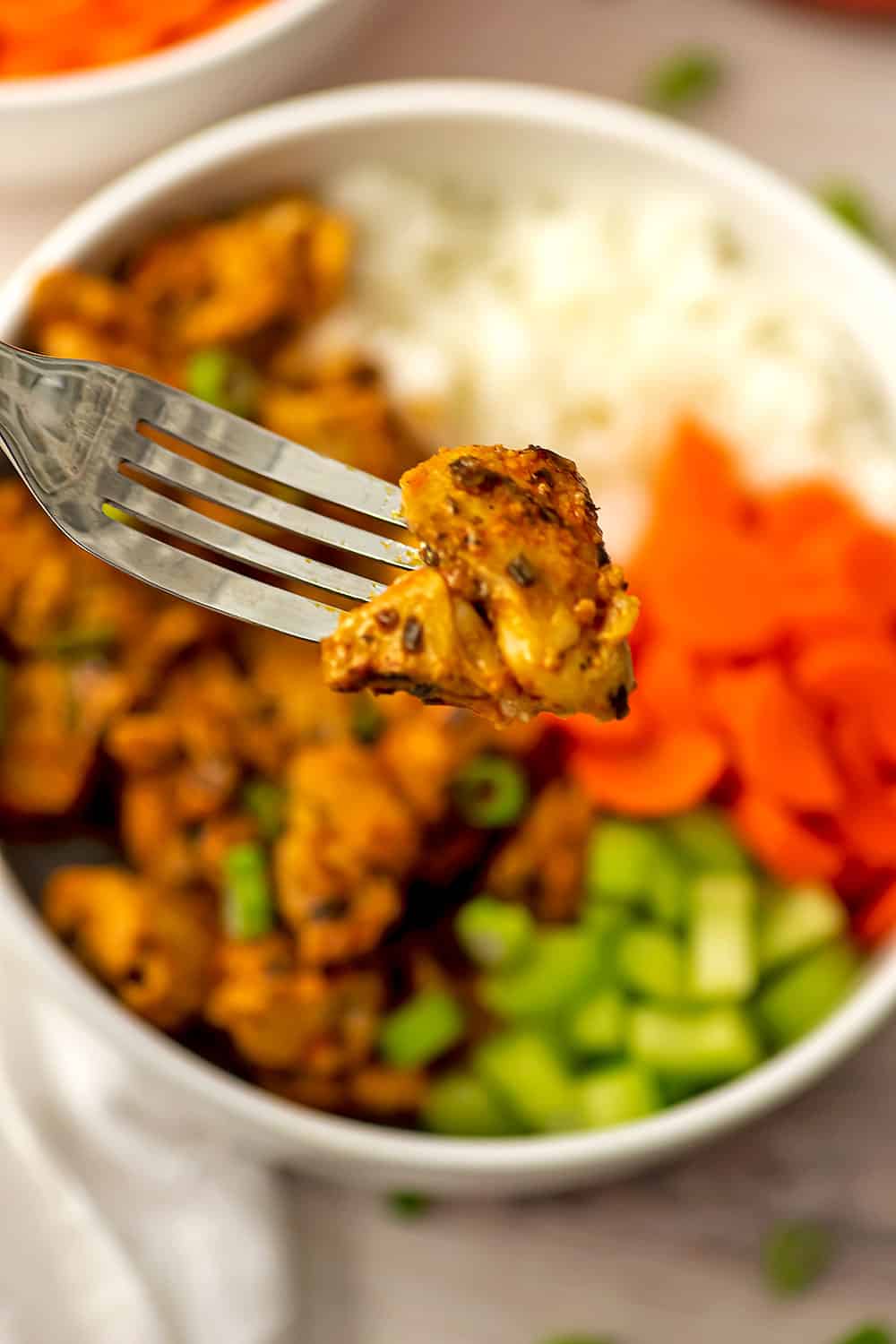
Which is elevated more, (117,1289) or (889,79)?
(889,79)

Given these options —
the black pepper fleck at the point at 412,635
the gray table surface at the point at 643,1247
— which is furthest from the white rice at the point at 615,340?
the black pepper fleck at the point at 412,635

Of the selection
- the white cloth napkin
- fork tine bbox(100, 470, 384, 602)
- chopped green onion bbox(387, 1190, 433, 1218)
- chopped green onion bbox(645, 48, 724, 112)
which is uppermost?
chopped green onion bbox(645, 48, 724, 112)

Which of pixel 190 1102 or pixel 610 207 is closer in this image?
pixel 190 1102

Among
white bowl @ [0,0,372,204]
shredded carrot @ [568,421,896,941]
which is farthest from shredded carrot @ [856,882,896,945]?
white bowl @ [0,0,372,204]

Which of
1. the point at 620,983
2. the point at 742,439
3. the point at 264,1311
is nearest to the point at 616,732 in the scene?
the point at 620,983

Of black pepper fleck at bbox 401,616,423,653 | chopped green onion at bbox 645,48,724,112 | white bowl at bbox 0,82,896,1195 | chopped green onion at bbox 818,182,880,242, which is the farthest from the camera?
chopped green onion at bbox 645,48,724,112

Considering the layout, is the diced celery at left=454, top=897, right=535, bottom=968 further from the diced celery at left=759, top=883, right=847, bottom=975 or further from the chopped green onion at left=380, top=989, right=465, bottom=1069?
the diced celery at left=759, top=883, right=847, bottom=975

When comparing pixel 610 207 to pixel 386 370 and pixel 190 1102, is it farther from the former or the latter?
pixel 190 1102
